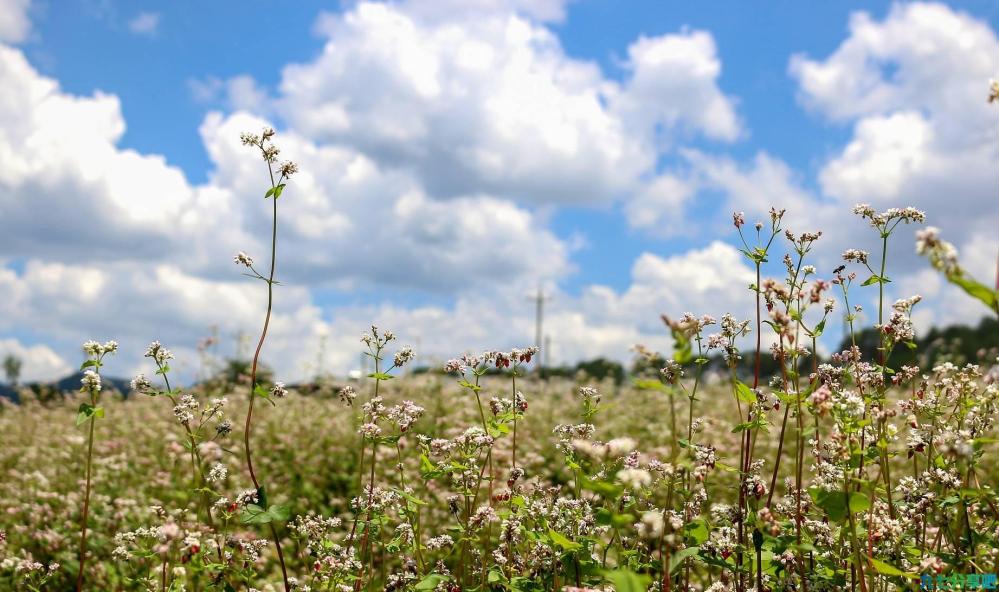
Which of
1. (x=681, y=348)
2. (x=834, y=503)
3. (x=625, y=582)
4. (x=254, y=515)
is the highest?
(x=681, y=348)

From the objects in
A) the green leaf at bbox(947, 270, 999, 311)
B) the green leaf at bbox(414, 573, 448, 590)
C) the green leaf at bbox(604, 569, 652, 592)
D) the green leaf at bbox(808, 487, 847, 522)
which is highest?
the green leaf at bbox(947, 270, 999, 311)

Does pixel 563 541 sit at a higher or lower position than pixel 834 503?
lower

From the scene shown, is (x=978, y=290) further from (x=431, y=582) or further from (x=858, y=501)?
(x=431, y=582)

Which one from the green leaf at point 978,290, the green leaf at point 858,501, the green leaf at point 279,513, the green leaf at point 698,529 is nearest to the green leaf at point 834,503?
the green leaf at point 858,501

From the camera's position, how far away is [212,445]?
3.22m

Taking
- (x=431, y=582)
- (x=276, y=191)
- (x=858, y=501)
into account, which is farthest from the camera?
(x=276, y=191)

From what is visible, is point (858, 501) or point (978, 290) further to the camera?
point (858, 501)

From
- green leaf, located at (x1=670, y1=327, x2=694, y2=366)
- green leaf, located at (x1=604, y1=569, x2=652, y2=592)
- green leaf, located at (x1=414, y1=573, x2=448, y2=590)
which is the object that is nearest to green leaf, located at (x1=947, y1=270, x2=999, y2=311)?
green leaf, located at (x1=670, y1=327, x2=694, y2=366)

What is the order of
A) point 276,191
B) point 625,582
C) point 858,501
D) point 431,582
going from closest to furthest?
point 625,582 < point 858,501 < point 431,582 < point 276,191

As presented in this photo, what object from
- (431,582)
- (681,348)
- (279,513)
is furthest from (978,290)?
(279,513)

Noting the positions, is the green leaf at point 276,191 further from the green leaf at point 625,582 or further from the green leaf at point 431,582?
the green leaf at point 625,582

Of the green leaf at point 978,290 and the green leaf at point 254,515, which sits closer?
the green leaf at point 978,290

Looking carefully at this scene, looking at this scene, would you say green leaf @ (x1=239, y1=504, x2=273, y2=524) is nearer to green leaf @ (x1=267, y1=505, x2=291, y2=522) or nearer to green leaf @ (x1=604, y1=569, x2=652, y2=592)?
green leaf @ (x1=267, y1=505, x2=291, y2=522)

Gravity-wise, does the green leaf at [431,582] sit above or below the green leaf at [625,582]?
below
